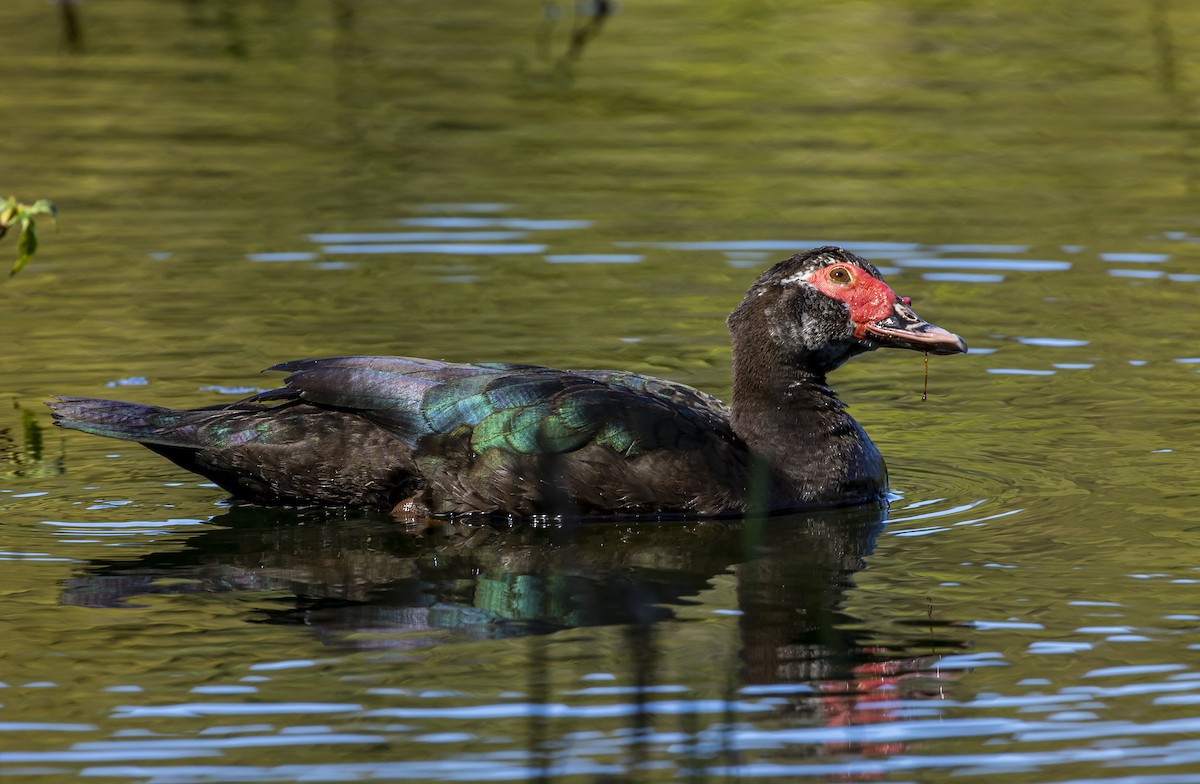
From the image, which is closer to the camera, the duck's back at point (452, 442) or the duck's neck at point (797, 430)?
the duck's back at point (452, 442)

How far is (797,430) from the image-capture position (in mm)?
9188

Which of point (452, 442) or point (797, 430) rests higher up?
point (452, 442)

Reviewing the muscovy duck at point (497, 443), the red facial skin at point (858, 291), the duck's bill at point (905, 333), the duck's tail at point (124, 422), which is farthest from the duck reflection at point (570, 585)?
the red facial skin at point (858, 291)

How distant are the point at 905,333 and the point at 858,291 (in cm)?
30

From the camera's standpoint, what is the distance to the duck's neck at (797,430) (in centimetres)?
908

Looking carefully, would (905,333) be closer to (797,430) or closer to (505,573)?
(797,430)

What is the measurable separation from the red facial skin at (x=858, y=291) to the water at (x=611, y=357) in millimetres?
881

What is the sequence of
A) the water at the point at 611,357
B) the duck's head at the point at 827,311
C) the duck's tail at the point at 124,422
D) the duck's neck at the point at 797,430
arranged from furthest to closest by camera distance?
the duck's head at the point at 827,311 → the duck's neck at the point at 797,430 → the duck's tail at the point at 124,422 → the water at the point at 611,357

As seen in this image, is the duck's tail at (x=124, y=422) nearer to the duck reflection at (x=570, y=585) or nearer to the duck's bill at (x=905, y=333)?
the duck reflection at (x=570, y=585)

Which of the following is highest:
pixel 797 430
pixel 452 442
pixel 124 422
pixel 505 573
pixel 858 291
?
pixel 858 291

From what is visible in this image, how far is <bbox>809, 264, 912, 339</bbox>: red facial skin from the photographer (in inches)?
364

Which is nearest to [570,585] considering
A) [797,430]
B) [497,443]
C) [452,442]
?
[497,443]

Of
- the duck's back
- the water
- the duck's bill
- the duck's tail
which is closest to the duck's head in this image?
the duck's bill

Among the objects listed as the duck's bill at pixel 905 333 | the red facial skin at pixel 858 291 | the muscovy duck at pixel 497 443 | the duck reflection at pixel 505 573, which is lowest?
the duck reflection at pixel 505 573
